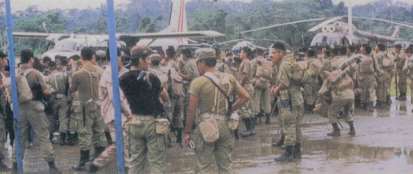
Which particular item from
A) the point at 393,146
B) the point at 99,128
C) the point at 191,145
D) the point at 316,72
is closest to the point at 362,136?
the point at 393,146

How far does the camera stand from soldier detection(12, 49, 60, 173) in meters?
10.5

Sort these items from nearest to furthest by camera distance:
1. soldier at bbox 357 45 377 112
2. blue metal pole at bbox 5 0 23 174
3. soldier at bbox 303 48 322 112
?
blue metal pole at bbox 5 0 23 174 < soldier at bbox 303 48 322 112 < soldier at bbox 357 45 377 112

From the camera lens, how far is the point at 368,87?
18500 millimetres

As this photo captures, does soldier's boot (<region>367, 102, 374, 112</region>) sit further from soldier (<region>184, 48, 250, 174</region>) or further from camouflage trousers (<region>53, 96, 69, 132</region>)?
soldier (<region>184, 48, 250, 174</region>)

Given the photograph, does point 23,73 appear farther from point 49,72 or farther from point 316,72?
point 316,72

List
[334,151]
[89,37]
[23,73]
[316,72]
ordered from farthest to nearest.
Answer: [89,37] < [316,72] < [334,151] < [23,73]

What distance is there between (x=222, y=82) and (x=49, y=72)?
764 centimetres

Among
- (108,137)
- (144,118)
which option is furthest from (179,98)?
(144,118)

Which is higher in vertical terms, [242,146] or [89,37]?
[89,37]

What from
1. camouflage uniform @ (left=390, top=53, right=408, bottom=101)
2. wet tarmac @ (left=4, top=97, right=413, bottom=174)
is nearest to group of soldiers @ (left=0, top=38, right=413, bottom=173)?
wet tarmac @ (left=4, top=97, right=413, bottom=174)

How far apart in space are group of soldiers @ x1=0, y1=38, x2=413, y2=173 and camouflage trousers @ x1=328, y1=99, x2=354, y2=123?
19 millimetres

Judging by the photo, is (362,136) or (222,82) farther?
(362,136)

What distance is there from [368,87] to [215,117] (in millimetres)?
11254

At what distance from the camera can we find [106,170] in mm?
11117
